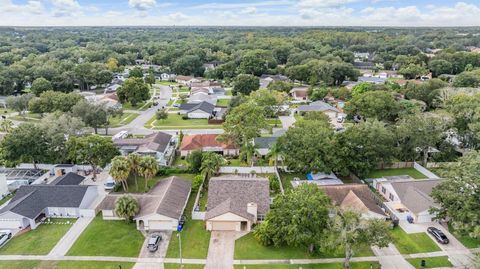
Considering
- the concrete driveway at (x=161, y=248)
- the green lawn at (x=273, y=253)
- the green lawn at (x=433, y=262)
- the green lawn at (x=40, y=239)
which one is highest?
the green lawn at (x=273, y=253)

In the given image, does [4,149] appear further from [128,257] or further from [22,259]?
[128,257]

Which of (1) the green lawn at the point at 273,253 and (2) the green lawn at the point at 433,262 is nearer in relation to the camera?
(2) the green lawn at the point at 433,262

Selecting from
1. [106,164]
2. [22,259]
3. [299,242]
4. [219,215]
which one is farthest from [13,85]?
[299,242]

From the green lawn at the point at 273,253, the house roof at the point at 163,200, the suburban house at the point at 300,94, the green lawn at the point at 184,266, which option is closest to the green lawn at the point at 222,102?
the suburban house at the point at 300,94

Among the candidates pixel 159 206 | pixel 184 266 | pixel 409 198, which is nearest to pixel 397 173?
pixel 409 198

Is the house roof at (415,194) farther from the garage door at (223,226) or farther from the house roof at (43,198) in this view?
the house roof at (43,198)

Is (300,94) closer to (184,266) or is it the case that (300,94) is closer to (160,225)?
(160,225)

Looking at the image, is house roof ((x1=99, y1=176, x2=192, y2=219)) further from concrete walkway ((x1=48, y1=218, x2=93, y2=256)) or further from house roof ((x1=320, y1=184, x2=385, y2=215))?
house roof ((x1=320, y1=184, x2=385, y2=215))
